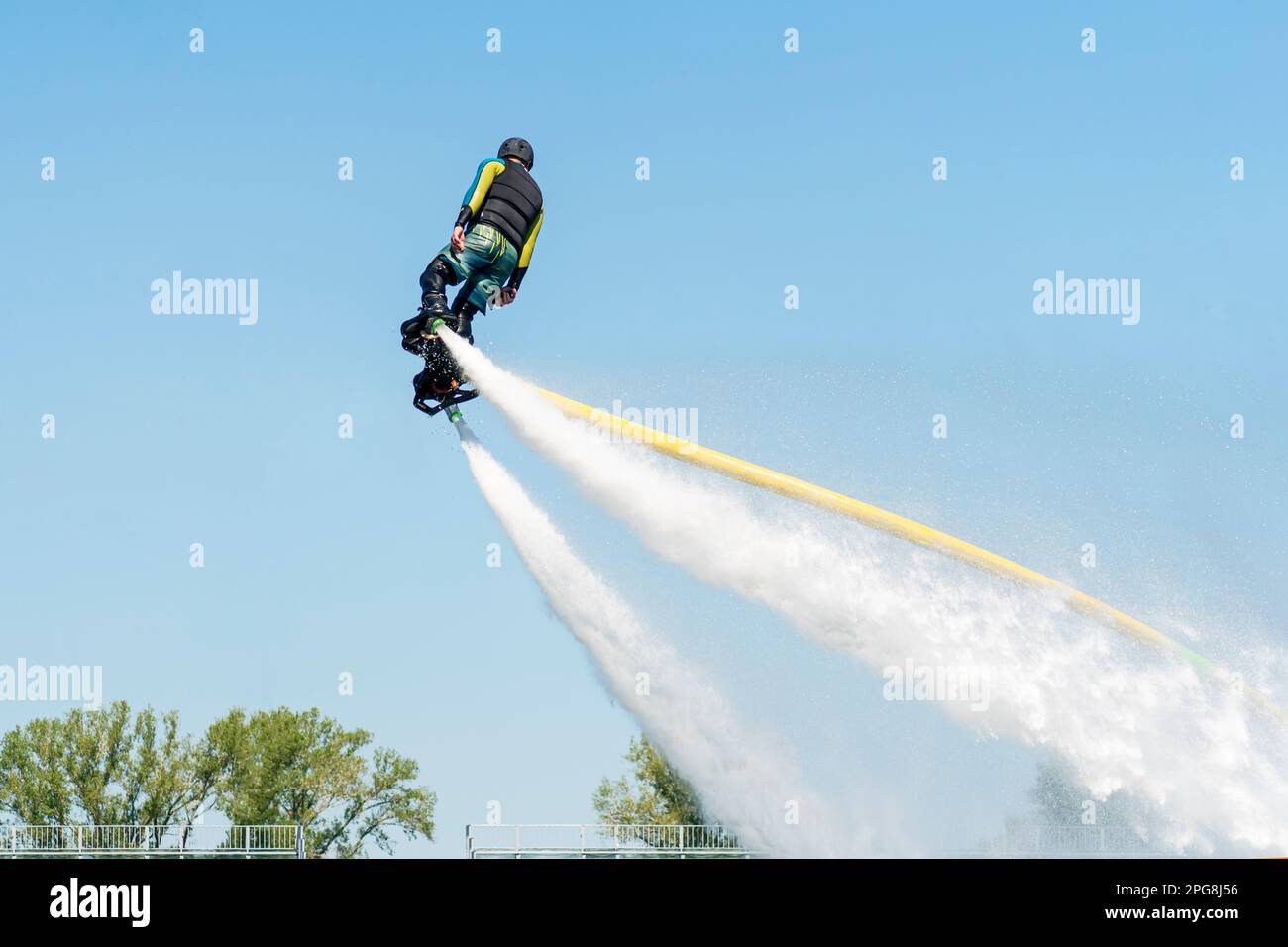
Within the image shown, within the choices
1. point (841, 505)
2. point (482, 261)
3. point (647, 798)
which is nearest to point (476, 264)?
point (482, 261)

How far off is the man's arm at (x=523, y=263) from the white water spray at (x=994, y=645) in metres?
2.42

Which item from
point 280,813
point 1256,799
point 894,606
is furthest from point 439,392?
point 280,813

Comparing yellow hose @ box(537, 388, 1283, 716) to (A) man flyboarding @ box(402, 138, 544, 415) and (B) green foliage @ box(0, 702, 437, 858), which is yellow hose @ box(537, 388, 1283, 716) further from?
(B) green foliage @ box(0, 702, 437, 858)

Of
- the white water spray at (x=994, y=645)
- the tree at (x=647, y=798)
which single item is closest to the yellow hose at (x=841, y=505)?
the white water spray at (x=994, y=645)

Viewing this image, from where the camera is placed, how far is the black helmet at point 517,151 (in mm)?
33312

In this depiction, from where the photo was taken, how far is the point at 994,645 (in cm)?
3572

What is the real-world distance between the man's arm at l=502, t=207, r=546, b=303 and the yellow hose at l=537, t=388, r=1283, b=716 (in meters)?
2.70

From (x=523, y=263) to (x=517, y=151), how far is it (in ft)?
6.84

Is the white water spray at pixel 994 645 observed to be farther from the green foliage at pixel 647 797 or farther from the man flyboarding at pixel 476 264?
the green foliage at pixel 647 797

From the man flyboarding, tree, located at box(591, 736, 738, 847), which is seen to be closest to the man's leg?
the man flyboarding

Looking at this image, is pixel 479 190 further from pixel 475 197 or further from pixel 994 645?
pixel 994 645

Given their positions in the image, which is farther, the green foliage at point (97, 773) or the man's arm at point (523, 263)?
the green foliage at point (97, 773)

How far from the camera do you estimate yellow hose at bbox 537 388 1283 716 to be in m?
34.2

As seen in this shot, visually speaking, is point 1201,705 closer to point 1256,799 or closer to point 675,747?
point 1256,799
